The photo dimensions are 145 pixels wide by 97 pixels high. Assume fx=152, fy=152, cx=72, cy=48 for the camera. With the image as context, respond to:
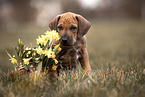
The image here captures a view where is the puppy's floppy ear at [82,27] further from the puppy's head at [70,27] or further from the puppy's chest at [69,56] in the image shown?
the puppy's chest at [69,56]

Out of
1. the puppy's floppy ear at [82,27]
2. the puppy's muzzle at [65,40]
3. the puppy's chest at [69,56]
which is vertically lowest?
the puppy's chest at [69,56]

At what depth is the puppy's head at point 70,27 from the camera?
269cm

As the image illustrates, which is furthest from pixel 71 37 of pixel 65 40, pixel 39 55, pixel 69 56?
pixel 39 55

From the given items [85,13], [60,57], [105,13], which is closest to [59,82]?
[60,57]

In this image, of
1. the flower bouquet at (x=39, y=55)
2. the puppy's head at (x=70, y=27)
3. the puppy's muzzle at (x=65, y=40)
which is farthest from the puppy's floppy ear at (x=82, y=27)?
the flower bouquet at (x=39, y=55)

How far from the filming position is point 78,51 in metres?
3.04

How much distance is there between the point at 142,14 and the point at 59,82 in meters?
23.1

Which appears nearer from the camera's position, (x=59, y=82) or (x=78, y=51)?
(x=59, y=82)

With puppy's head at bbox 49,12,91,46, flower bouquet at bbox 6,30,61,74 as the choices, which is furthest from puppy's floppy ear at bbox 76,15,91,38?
flower bouquet at bbox 6,30,61,74

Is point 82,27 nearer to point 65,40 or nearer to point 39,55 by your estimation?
point 65,40

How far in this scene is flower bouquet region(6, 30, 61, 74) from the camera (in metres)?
2.46

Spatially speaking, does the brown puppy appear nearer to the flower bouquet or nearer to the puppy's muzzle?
the puppy's muzzle

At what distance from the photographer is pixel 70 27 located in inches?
110

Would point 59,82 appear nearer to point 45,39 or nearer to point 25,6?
point 45,39
